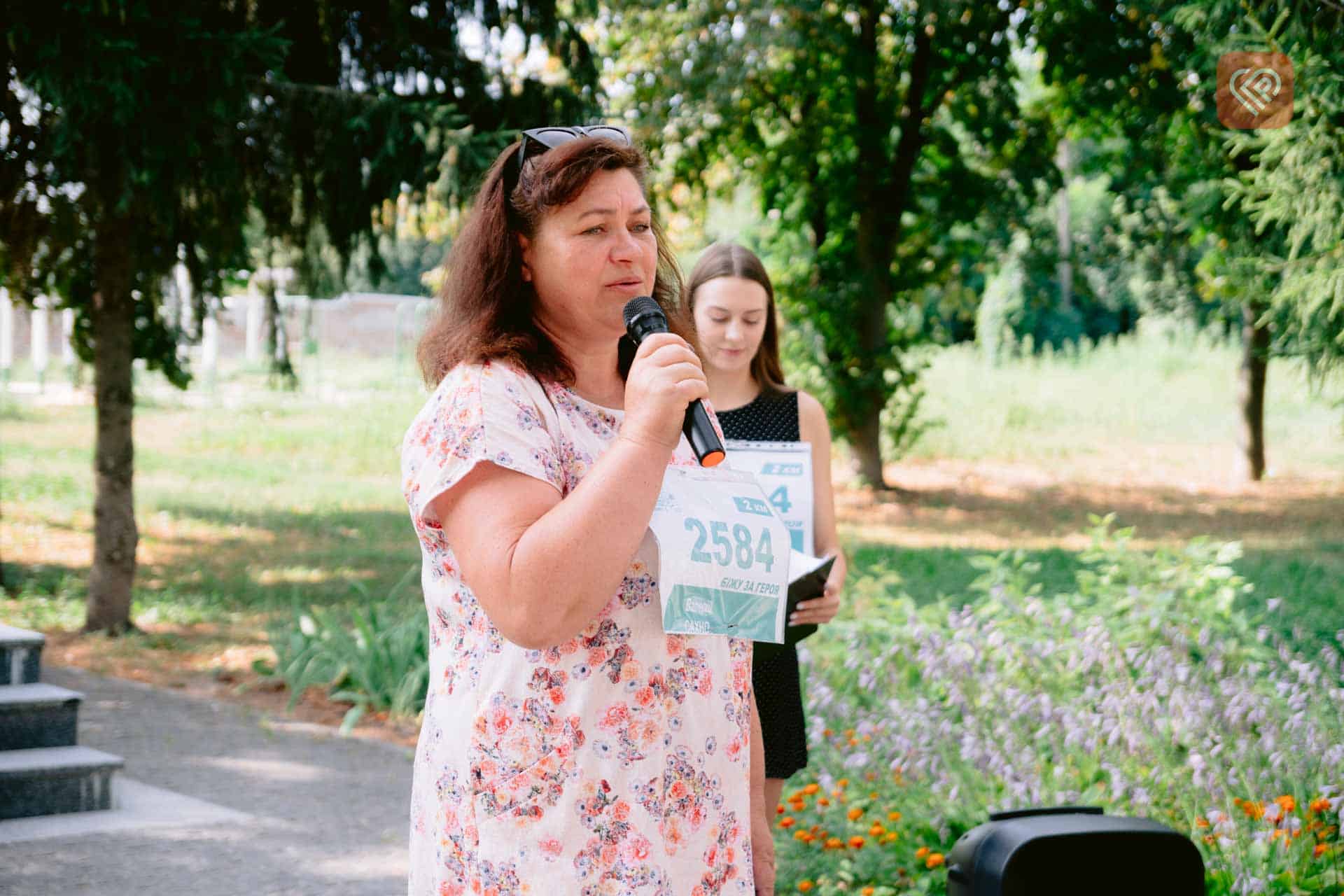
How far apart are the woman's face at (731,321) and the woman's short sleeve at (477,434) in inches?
76.1

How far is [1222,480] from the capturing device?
19.5 m

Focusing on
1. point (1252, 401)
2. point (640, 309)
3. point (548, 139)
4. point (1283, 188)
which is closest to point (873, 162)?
point (1252, 401)

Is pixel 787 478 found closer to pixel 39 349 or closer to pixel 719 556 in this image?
pixel 719 556

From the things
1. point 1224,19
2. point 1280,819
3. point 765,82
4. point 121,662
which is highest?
point 765,82

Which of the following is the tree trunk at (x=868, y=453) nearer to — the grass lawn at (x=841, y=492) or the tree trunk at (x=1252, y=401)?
the grass lawn at (x=841, y=492)

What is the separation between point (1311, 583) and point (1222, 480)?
396 inches

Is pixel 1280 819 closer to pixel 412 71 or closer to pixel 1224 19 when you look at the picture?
pixel 1224 19

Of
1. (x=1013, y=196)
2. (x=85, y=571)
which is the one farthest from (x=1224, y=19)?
(x=1013, y=196)

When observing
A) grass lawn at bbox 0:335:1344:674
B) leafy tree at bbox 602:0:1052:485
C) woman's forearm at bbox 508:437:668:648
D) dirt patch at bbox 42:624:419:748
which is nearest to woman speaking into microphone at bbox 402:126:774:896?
woman's forearm at bbox 508:437:668:648

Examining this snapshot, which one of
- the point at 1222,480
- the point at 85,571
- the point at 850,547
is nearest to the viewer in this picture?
the point at 85,571

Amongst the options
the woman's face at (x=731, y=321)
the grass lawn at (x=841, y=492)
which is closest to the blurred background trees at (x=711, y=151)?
the grass lawn at (x=841, y=492)

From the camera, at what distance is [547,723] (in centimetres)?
178

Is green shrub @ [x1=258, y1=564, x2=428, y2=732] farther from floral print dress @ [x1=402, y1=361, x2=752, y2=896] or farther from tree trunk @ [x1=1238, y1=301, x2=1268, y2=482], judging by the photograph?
tree trunk @ [x1=1238, y1=301, x2=1268, y2=482]

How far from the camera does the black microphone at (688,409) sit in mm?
1770
